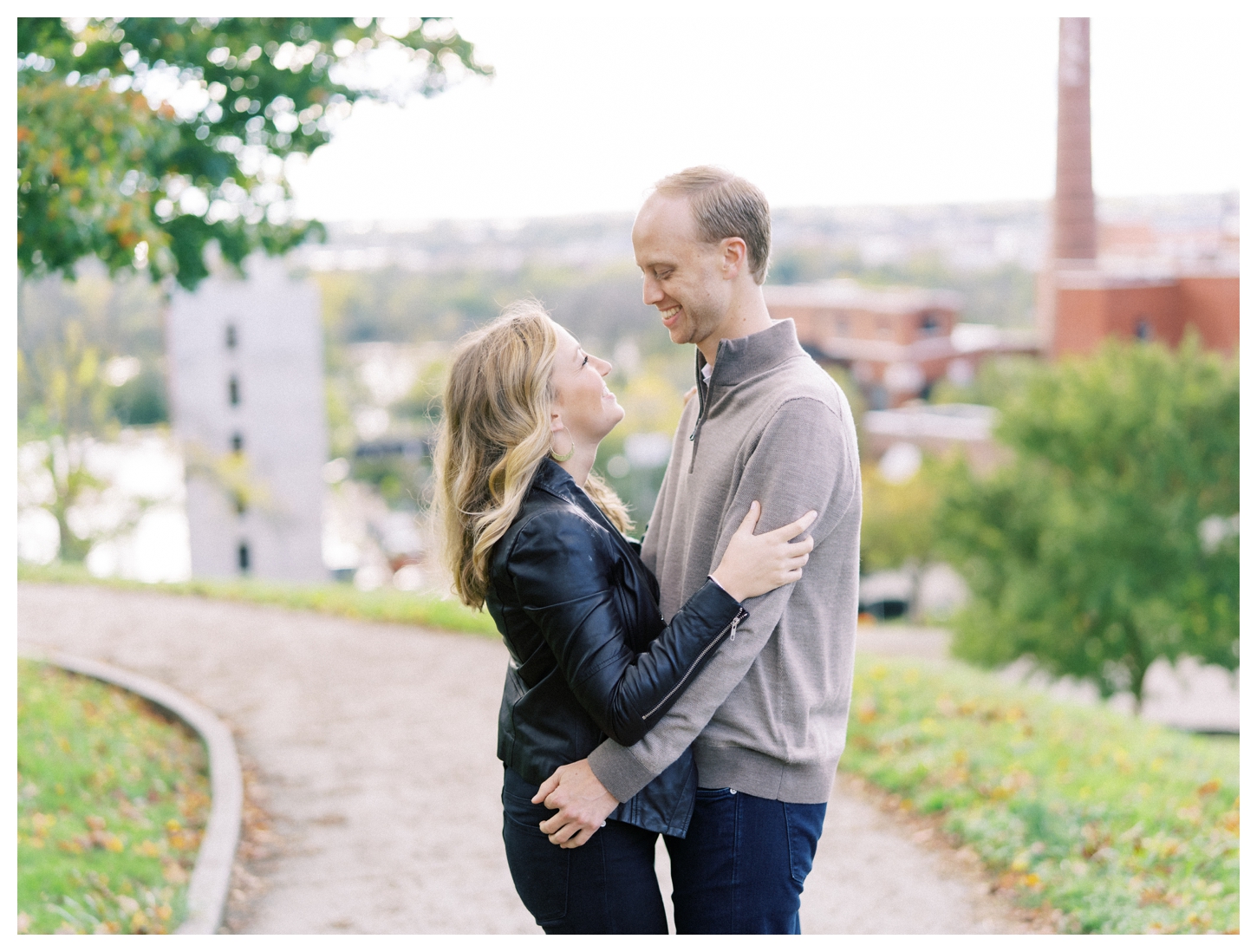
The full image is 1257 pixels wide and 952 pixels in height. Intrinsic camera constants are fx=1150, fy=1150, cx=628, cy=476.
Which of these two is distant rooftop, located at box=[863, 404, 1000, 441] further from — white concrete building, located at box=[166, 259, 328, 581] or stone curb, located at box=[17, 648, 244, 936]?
stone curb, located at box=[17, 648, 244, 936]

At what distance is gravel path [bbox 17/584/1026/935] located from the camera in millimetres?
4609

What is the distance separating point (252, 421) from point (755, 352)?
94.0 feet

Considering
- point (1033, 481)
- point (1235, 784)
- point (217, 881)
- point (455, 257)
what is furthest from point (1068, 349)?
point (217, 881)

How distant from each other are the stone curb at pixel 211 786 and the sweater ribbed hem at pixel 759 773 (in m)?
2.64

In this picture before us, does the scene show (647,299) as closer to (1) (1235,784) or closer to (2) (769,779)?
(2) (769,779)

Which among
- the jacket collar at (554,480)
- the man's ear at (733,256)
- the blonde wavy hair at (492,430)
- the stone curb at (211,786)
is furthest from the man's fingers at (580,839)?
the stone curb at (211,786)

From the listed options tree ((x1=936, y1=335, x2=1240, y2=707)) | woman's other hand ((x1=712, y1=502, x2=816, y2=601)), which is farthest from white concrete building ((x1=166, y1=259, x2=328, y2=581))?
woman's other hand ((x1=712, y1=502, x2=816, y2=601))

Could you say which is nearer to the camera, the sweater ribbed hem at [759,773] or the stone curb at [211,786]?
the sweater ribbed hem at [759,773]

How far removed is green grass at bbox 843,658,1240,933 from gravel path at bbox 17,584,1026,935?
0.24m

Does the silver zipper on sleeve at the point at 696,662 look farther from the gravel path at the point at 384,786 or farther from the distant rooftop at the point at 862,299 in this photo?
the distant rooftop at the point at 862,299

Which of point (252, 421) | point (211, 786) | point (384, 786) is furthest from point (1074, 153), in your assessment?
point (211, 786)

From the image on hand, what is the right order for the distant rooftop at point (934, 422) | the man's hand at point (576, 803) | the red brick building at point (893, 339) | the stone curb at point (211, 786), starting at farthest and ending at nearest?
the red brick building at point (893, 339) < the distant rooftop at point (934, 422) < the stone curb at point (211, 786) < the man's hand at point (576, 803)

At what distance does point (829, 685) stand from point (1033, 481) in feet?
53.8

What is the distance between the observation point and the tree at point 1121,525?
1634cm
